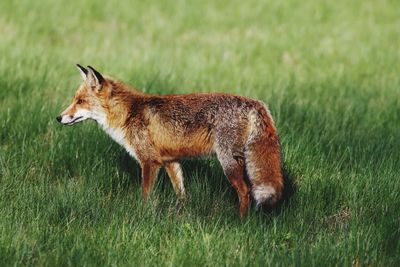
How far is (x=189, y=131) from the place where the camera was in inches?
264

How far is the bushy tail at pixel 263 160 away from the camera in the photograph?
20.4 feet

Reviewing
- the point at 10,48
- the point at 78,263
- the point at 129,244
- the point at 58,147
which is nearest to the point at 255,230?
the point at 129,244

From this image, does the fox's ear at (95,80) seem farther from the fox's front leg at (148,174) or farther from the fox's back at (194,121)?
the fox's front leg at (148,174)

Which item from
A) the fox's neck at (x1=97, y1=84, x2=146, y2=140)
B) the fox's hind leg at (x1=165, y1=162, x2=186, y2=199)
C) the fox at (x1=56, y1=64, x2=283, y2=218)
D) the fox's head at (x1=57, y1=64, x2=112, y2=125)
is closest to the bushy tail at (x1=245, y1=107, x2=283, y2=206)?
the fox at (x1=56, y1=64, x2=283, y2=218)

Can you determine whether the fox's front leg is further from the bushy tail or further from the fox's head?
the bushy tail

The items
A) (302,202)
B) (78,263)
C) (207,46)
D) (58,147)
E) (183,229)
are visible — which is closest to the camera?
(78,263)

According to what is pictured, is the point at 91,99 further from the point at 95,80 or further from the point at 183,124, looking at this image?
the point at 183,124

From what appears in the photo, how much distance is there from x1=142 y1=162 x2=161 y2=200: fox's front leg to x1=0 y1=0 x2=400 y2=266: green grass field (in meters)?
0.12

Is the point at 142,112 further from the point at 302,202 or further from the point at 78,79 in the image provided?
the point at 78,79

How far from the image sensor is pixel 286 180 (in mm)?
7348

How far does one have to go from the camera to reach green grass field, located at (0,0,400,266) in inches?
234

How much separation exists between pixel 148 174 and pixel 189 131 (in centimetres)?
57

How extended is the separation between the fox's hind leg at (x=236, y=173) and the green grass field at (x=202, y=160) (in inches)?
8.2

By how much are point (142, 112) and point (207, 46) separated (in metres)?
6.10
